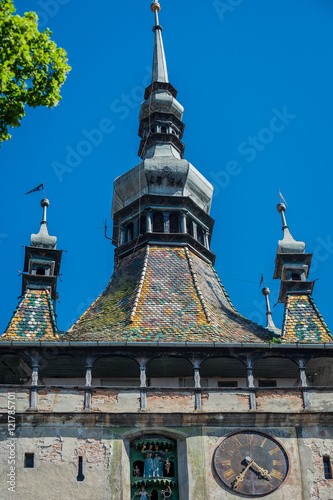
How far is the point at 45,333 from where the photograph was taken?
26.0 m

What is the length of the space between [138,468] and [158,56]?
848 inches

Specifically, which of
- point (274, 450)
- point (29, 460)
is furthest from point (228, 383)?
point (29, 460)

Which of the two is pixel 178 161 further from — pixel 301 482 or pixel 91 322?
pixel 301 482

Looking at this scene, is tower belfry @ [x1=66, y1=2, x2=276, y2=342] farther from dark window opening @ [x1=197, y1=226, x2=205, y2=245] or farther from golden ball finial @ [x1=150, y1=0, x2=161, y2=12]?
golden ball finial @ [x1=150, y1=0, x2=161, y2=12]

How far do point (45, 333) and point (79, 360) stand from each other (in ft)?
4.84

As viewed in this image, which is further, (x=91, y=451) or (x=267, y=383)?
(x=267, y=383)

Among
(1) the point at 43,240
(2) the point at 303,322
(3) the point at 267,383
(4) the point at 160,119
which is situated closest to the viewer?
(3) the point at 267,383

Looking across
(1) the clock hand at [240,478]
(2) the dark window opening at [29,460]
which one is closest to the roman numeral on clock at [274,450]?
(1) the clock hand at [240,478]

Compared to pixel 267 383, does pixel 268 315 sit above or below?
above

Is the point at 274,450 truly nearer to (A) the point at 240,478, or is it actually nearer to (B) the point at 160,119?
(A) the point at 240,478

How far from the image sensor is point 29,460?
2281 centimetres

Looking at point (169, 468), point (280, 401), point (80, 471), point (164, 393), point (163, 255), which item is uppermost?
point (163, 255)

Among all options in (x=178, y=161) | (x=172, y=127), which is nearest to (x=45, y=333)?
(x=178, y=161)

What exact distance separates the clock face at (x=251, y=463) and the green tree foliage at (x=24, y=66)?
406 inches
